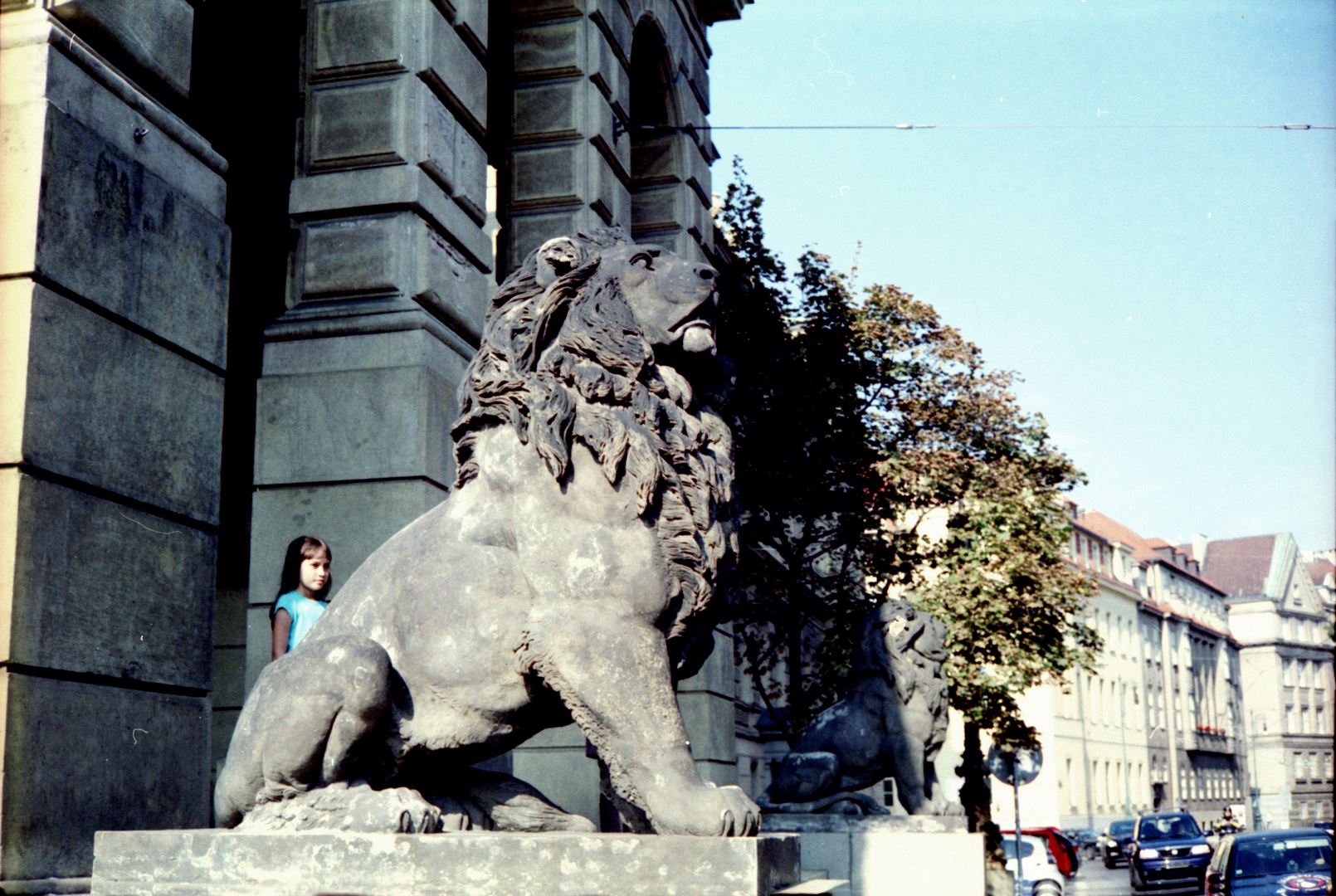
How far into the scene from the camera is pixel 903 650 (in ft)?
31.0

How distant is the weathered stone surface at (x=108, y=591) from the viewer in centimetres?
427

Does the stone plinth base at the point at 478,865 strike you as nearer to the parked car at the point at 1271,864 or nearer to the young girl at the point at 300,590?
the young girl at the point at 300,590

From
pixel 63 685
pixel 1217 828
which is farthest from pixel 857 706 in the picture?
pixel 1217 828

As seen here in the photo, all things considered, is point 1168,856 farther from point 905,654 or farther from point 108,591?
point 108,591

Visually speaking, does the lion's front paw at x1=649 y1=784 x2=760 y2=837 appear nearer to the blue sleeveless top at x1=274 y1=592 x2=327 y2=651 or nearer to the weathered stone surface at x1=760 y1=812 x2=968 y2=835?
the blue sleeveless top at x1=274 y1=592 x2=327 y2=651

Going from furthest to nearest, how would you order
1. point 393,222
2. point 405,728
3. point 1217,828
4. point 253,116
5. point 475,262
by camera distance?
point 1217,828
point 253,116
point 475,262
point 393,222
point 405,728

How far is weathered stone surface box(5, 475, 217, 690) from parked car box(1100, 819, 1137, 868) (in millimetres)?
41992

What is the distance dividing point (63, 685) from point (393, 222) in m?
4.23

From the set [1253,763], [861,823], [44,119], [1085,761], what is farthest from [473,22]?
[1253,763]

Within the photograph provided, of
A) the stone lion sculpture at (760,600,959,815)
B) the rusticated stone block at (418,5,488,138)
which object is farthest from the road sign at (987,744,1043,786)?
the rusticated stone block at (418,5,488,138)

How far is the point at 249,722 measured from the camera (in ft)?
11.8

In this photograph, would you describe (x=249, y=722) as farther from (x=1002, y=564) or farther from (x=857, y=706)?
(x=1002, y=564)

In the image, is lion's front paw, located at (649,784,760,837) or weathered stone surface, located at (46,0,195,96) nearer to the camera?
lion's front paw, located at (649,784,760,837)

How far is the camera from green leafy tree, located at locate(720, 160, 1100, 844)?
17.2 m
